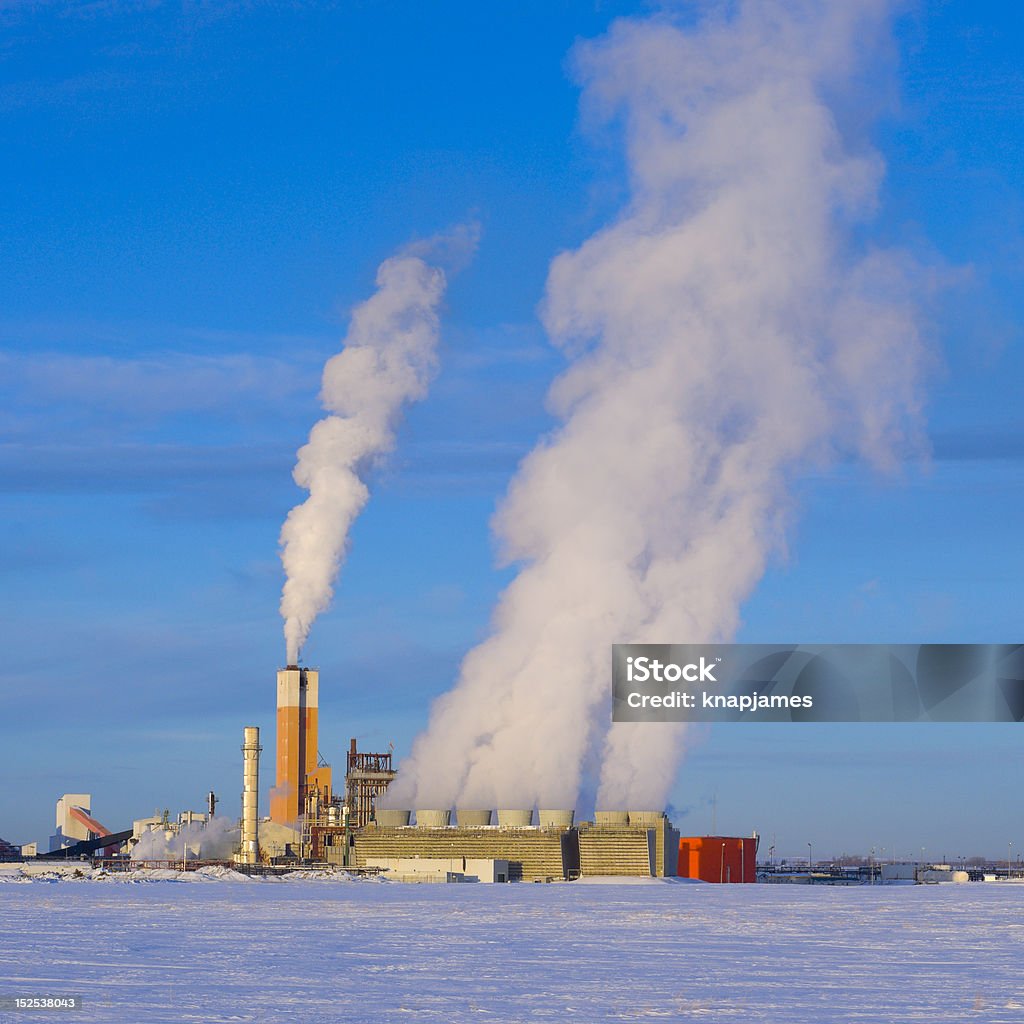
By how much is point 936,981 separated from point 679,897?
334 ft

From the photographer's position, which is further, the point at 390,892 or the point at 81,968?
the point at 390,892

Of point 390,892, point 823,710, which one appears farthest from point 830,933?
point 390,892

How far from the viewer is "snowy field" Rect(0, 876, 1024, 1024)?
43.4m

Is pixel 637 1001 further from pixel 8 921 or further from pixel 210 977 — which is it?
pixel 8 921

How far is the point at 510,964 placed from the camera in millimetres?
58188

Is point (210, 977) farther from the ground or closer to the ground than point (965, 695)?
closer to the ground

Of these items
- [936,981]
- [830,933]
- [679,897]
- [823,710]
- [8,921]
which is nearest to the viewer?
[936,981]

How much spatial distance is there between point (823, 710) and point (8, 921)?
1808 inches

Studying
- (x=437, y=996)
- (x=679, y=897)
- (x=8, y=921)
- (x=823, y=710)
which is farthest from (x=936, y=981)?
(x=679, y=897)

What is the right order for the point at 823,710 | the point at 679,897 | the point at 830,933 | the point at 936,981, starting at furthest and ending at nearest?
the point at 679,897, the point at 830,933, the point at 823,710, the point at 936,981

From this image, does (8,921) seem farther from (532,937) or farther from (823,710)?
(823,710)

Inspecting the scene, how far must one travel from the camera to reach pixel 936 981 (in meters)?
52.3

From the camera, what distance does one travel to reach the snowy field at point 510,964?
4341 cm

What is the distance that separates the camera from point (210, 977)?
173 ft
